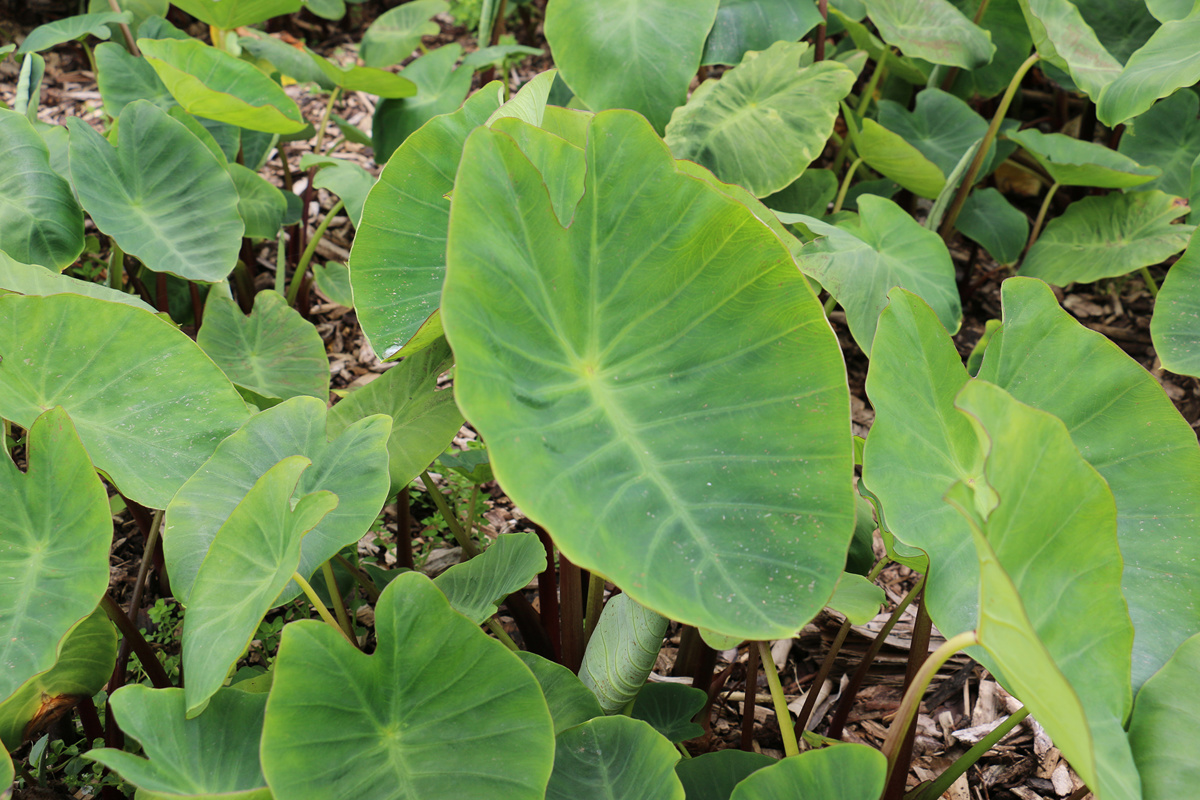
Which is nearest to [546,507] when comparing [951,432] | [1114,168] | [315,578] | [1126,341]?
[951,432]

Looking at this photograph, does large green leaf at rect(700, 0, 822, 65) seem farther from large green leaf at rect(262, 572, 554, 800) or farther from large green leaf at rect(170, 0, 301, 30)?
large green leaf at rect(262, 572, 554, 800)

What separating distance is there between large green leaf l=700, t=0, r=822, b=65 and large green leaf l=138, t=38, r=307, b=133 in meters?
1.07

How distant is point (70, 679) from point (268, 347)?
709 millimetres

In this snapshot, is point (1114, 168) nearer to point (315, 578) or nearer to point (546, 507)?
point (546, 507)

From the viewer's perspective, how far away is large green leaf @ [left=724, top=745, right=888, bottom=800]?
29.1 inches

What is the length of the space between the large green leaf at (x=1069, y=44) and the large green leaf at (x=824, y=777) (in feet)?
4.71

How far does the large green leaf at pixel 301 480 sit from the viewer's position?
36.7 inches

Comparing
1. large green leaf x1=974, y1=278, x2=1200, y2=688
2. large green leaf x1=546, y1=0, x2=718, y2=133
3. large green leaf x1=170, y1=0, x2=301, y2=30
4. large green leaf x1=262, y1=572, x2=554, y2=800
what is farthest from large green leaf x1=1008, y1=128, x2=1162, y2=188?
large green leaf x1=170, y1=0, x2=301, y2=30

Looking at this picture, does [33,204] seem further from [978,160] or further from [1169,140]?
[1169,140]

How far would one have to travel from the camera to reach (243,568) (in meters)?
0.91

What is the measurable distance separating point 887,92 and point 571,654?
7.07ft

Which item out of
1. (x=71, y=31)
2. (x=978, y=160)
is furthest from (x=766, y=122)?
(x=71, y=31)

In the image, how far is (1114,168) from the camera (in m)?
1.80

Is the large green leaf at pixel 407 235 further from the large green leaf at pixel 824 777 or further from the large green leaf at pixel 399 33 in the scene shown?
the large green leaf at pixel 399 33
